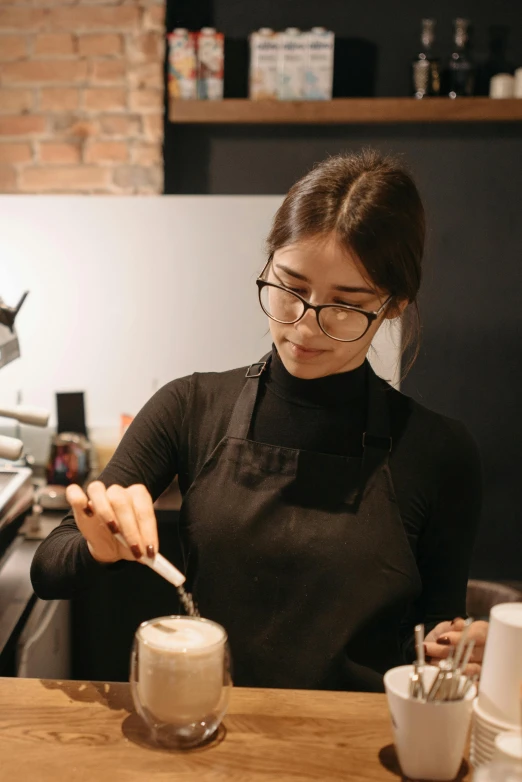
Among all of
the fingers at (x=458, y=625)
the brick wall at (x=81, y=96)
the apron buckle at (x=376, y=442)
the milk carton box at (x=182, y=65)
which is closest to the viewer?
the fingers at (x=458, y=625)

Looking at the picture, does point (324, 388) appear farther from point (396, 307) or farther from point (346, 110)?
point (346, 110)

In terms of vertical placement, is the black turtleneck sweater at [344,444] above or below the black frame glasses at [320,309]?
below

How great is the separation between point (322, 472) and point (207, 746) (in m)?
0.51

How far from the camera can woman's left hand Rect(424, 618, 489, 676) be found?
1.00 m

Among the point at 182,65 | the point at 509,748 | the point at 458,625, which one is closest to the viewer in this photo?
the point at 509,748

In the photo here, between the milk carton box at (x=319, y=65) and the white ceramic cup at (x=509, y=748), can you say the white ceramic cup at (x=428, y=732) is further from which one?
the milk carton box at (x=319, y=65)

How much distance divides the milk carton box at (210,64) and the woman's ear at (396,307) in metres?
2.15

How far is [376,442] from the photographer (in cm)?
131

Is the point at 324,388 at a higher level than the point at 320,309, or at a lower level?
lower

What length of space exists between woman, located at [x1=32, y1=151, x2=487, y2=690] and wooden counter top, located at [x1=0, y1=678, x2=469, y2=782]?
0.21m

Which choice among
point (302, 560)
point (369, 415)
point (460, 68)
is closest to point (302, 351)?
point (369, 415)

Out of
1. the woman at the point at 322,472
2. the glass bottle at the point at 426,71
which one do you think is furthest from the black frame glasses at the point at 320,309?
the glass bottle at the point at 426,71

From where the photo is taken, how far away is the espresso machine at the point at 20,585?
151cm

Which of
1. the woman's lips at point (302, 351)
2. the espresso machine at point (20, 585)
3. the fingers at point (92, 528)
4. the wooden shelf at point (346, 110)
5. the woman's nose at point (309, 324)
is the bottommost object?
the espresso machine at point (20, 585)
